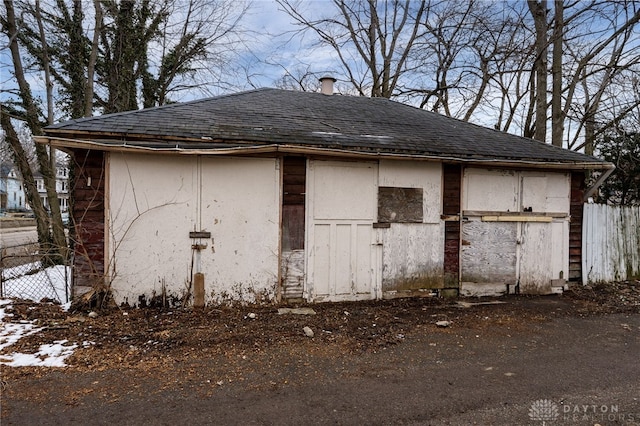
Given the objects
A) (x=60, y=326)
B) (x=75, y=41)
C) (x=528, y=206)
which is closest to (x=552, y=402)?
(x=528, y=206)

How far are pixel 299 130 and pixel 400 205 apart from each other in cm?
208

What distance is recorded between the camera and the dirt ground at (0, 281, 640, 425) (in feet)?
9.25

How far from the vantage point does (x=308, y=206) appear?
5750 millimetres

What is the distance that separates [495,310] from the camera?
18.9 ft

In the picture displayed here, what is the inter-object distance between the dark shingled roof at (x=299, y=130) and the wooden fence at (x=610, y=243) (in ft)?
4.67

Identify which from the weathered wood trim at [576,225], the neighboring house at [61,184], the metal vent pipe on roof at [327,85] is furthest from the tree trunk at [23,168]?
the weathered wood trim at [576,225]

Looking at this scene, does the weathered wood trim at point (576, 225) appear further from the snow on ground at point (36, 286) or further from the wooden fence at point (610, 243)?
the snow on ground at point (36, 286)

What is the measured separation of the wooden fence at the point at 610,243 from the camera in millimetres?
7215

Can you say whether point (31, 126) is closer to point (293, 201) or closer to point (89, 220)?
point (89, 220)

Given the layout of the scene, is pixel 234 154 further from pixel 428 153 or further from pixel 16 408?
pixel 16 408

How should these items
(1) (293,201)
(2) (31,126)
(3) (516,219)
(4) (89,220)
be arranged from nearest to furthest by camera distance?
(4) (89,220)
(1) (293,201)
(3) (516,219)
(2) (31,126)

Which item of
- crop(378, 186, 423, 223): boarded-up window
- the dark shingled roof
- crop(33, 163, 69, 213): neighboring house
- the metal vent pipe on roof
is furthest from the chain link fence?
the metal vent pipe on roof

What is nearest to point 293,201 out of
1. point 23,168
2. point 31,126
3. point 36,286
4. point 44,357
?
point 44,357

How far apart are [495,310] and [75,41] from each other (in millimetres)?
13809
